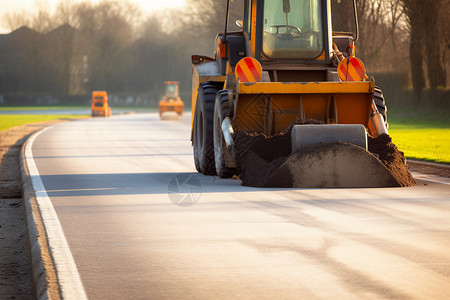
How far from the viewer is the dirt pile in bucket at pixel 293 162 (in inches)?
460

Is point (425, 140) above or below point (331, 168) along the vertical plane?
below

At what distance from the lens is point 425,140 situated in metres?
25.9

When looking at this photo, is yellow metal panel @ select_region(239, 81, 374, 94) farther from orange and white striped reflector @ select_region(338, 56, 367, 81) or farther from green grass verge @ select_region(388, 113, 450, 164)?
green grass verge @ select_region(388, 113, 450, 164)

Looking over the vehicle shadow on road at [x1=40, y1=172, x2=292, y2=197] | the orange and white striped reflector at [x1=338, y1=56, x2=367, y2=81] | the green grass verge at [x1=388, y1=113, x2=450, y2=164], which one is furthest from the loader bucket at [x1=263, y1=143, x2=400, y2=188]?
the green grass verge at [x1=388, y1=113, x2=450, y2=164]

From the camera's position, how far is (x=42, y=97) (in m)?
105

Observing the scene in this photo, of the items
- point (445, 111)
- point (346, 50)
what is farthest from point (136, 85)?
point (346, 50)

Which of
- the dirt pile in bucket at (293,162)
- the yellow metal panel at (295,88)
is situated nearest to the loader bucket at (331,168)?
the dirt pile in bucket at (293,162)

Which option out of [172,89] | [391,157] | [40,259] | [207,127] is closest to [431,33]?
[172,89]

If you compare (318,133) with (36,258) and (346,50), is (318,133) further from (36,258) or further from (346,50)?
(36,258)

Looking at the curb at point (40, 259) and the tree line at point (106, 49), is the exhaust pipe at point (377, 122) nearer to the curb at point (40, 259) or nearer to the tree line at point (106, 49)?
the curb at point (40, 259)

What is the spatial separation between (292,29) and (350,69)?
1.27m

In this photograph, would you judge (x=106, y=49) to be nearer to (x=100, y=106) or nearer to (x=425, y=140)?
(x=100, y=106)

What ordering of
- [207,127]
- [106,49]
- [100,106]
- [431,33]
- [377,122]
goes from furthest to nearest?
[106,49] < [100,106] < [431,33] < [207,127] < [377,122]

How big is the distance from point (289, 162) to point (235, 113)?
5.49 feet
